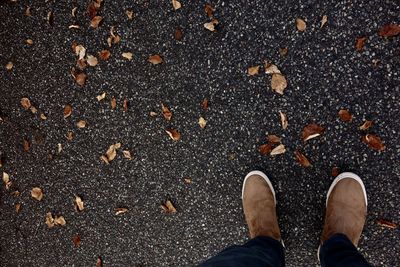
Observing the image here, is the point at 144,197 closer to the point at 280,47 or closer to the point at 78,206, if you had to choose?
the point at 78,206

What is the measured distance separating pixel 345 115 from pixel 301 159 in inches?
10.8

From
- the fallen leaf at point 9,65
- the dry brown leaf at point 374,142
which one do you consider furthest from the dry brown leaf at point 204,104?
the fallen leaf at point 9,65

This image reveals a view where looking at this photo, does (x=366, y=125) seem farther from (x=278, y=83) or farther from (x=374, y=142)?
(x=278, y=83)

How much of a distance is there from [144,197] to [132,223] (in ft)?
0.53

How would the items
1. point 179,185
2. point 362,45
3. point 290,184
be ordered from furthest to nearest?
point 179,185, point 290,184, point 362,45

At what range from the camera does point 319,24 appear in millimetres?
1701

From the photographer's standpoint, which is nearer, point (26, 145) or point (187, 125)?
point (187, 125)

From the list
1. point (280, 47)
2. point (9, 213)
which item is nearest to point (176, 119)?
point (280, 47)

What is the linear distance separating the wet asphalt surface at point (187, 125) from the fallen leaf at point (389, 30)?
21mm

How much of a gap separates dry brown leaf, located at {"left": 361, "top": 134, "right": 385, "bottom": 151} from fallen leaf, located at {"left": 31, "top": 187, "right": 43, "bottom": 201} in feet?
5.55

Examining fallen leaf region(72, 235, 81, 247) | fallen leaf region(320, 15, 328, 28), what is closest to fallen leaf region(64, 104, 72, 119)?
fallen leaf region(72, 235, 81, 247)

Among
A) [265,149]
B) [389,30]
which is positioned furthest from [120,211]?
[389,30]

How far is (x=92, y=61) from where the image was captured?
1.98m

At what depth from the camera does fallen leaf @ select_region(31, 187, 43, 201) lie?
2.14m
